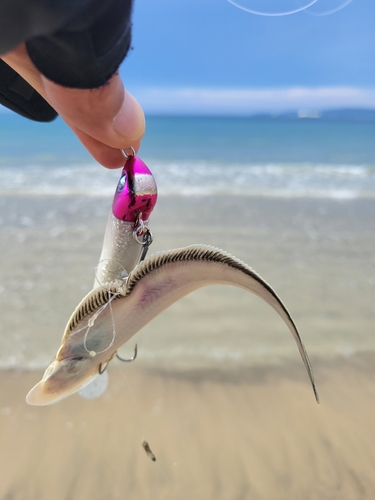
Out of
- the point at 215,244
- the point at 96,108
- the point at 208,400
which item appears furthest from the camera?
the point at 215,244

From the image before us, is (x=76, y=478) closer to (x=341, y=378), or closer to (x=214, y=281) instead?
(x=214, y=281)

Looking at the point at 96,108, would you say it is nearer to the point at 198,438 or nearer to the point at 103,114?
the point at 103,114

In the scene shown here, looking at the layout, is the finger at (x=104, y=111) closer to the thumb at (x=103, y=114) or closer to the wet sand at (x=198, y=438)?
the thumb at (x=103, y=114)

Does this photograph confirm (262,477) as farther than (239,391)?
No

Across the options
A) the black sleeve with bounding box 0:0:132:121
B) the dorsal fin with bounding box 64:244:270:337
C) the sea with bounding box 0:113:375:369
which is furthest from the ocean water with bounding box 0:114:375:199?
the black sleeve with bounding box 0:0:132:121

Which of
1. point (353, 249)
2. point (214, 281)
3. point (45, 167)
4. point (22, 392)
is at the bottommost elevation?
point (45, 167)

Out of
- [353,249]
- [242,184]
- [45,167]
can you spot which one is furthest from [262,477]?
[45,167]

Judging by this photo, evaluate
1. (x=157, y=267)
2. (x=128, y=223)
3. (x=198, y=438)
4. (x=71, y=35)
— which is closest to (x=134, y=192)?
Answer: (x=128, y=223)
